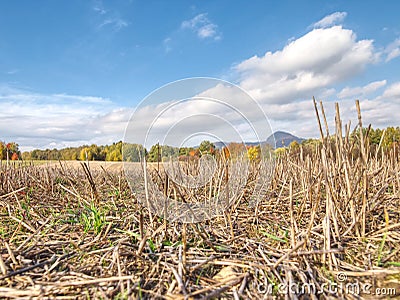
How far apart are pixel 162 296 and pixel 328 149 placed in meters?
1.25

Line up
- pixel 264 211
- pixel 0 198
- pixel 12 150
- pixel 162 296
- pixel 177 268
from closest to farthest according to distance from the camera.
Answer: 1. pixel 162 296
2. pixel 177 268
3. pixel 264 211
4. pixel 0 198
5. pixel 12 150

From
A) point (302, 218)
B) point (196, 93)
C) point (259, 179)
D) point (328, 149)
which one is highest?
point (196, 93)

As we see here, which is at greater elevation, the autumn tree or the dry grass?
the autumn tree

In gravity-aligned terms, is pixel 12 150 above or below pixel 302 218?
above

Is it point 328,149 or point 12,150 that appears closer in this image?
point 328,149

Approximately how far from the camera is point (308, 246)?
1311mm

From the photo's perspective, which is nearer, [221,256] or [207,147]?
[221,256]

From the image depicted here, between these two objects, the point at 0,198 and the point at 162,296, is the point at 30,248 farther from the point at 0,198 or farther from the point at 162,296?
the point at 0,198

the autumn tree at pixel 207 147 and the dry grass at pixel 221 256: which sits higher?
the autumn tree at pixel 207 147

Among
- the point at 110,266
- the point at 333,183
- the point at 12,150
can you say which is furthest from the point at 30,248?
the point at 12,150

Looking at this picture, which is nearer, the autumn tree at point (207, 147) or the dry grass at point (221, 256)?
the dry grass at point (221, 256)

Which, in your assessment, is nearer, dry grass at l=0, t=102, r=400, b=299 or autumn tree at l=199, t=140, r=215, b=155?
dry grass at l=0, t=102, r=400, b=299

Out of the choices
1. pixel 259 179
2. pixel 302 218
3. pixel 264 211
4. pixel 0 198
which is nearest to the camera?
pixel 302 218

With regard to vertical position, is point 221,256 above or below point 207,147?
below
